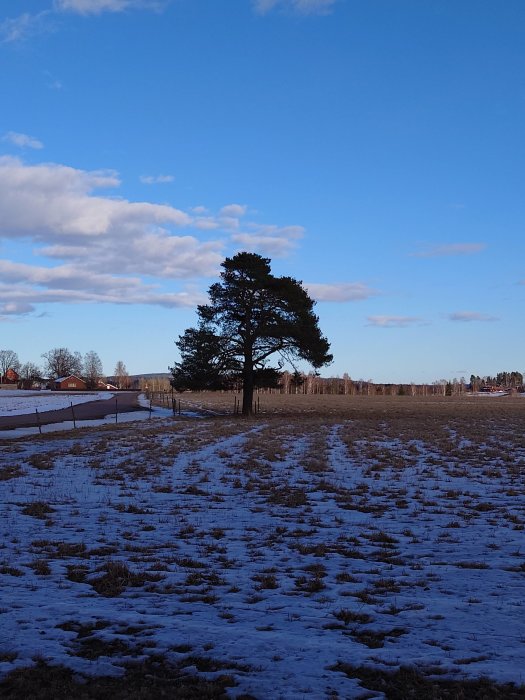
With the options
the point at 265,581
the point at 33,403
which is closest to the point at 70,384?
the point at 33,403

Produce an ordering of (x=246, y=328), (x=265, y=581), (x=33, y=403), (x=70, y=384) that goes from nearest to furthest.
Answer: (x=265, y=581) → (x=246, y=328) → (x=33, y=403) → (x=70, y=384)

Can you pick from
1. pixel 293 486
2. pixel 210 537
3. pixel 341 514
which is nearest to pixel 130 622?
pixel 210 537

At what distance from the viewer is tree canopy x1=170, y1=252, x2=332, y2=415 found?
39.9 metres

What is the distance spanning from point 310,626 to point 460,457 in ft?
46.4

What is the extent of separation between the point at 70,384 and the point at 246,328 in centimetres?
13146

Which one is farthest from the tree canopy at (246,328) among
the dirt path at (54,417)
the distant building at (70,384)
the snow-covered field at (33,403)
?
the distant building at (70,384)

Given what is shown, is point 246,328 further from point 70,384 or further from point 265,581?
point 70,384

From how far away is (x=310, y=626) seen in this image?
18.9 ft

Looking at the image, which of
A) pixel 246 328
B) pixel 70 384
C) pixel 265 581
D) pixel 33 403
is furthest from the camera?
pixel 70 384

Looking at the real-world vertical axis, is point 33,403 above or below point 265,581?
below

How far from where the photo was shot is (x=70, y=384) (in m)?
162

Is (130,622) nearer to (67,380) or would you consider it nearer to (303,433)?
(303,433)

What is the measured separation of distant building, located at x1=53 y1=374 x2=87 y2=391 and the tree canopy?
12811 centimetres

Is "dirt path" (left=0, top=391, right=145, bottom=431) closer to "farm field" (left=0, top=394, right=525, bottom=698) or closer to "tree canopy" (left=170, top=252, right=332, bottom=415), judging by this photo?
"tree canopy" (left=170, top=252, right=332, bottom=415)
